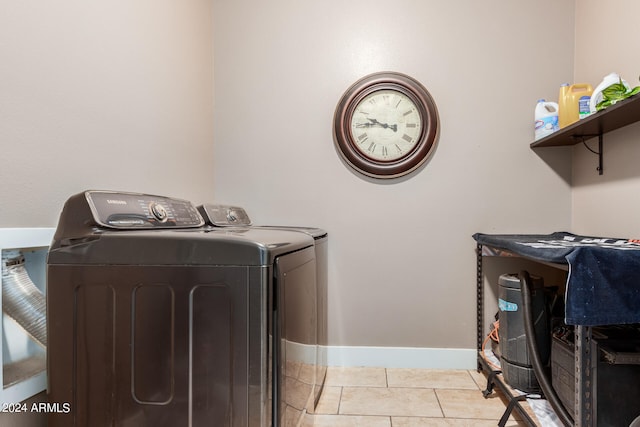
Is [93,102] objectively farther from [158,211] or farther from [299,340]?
[299,340]

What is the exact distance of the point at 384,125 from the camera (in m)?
2.39

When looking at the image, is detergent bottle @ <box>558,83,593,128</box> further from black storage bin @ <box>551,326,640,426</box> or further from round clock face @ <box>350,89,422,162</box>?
black storage bin @ <box>551,326,640,426</box>

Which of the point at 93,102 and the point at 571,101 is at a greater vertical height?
the point at 571,101

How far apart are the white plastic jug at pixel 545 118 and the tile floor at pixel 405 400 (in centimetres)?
150

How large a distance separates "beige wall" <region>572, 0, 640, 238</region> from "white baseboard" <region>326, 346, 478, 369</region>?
1.05 meters

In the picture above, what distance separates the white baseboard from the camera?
7.74ft

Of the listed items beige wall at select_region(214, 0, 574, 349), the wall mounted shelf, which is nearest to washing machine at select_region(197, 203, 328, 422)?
beige wall at select_region(214, 0, 574, 349)

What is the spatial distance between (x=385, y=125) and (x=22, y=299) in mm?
2010

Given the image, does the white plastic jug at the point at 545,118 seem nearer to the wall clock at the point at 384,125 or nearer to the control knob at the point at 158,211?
the wall clock at the point at 384,125

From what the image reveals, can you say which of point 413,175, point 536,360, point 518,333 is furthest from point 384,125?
point 536,360

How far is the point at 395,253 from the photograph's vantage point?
241 cm

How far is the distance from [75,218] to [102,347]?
14.9 inches

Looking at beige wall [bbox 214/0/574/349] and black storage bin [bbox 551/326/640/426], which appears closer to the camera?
black storage bin [bbox 551/326/640/426]

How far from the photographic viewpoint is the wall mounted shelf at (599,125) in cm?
153
